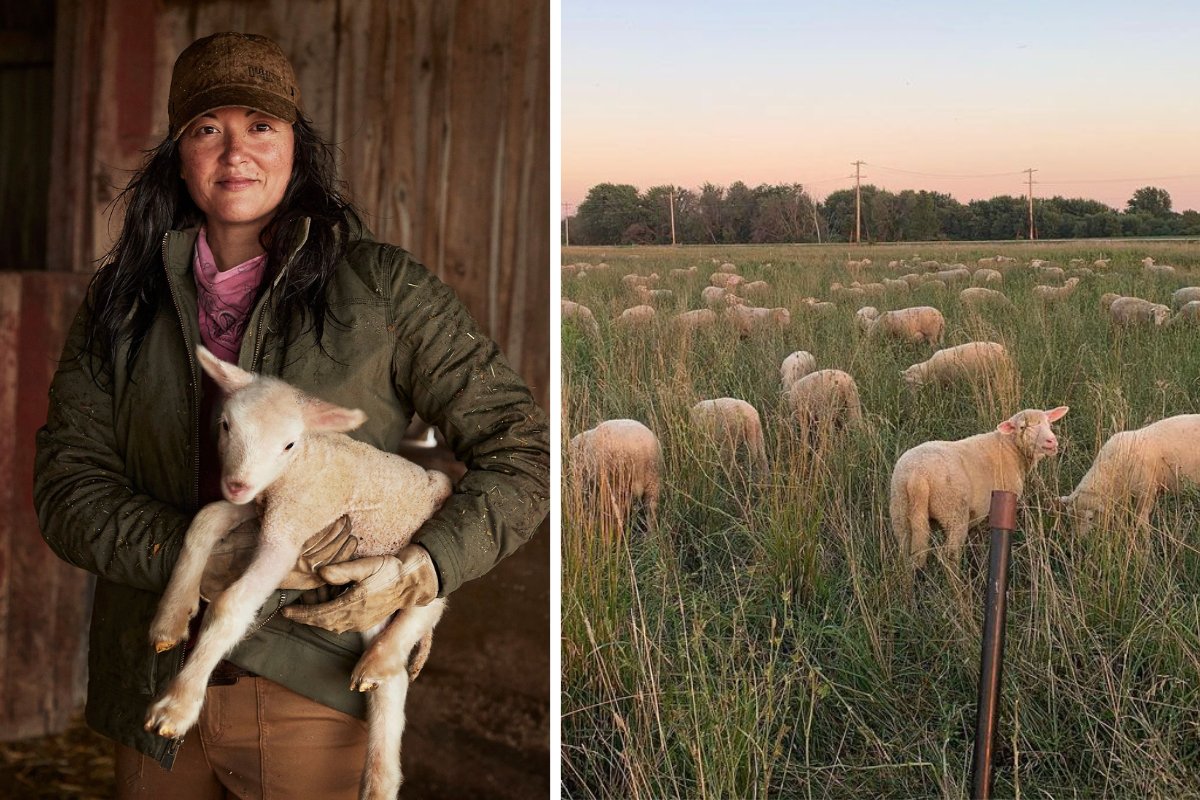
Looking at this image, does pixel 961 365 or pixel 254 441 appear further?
pixel 961 365

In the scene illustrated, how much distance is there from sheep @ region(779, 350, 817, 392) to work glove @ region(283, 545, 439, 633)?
0.96 meters

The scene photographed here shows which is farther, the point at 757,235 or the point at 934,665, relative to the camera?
the point at 757,235

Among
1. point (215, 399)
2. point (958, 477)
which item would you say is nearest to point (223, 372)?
point (215, 399)

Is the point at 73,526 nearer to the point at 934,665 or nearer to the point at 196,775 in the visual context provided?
the point at 196,775

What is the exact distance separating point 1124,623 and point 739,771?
85cm

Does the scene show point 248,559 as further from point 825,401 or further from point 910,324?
point 910,324

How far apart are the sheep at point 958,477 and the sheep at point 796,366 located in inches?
10.9

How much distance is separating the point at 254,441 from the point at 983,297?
149 centimetres

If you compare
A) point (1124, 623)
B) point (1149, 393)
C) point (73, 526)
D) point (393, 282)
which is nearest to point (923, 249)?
point (1149, 393)

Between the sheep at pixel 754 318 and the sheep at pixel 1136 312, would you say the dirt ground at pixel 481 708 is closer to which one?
the sheep at pixel 754 318

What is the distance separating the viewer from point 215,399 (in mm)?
1998

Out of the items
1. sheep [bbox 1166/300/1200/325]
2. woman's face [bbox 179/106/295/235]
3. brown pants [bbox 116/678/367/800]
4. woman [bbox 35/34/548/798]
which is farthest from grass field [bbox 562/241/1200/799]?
woman's face [bbox 179/106/295/235]

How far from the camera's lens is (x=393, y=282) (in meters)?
2.05

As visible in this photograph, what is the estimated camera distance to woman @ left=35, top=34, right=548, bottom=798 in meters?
1.99
